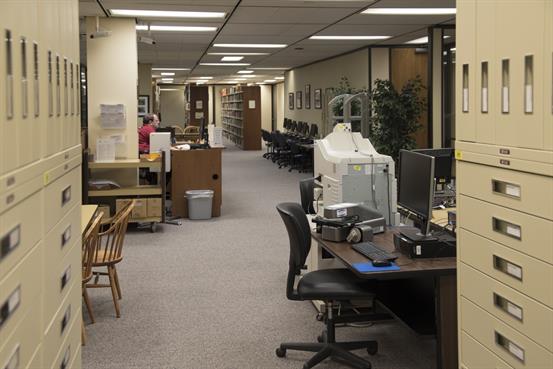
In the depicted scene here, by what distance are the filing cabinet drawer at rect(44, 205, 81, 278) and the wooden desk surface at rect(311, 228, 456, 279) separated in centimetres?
150

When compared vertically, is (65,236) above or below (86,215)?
above

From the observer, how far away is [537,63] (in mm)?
1538

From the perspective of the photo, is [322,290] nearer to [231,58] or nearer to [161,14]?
[161,14]

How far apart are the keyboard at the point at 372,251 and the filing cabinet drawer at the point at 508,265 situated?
1.22m

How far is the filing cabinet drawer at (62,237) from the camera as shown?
5.47ft

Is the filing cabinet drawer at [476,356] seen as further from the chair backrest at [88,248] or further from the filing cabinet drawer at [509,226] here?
the chair backrest at [88,248]

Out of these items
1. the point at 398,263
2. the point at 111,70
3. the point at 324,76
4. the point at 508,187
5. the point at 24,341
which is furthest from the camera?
the point at 324,76

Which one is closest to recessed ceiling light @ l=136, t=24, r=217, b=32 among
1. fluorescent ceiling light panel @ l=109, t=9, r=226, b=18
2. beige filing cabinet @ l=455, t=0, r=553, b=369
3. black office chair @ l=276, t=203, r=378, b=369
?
fluorescent ceiling light panel @ l=109, t=9, r=226, b=18

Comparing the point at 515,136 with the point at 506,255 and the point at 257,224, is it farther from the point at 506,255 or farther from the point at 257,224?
the point at 257,224

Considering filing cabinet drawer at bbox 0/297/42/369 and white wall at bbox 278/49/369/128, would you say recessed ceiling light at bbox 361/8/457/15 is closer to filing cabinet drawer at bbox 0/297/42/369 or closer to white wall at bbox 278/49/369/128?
white wall at bbox 278/49/369/128

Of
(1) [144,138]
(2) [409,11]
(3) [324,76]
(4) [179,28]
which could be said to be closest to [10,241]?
(2) [409,11]

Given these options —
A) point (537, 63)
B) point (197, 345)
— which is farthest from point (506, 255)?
point (197, 345)

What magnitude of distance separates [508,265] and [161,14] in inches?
256

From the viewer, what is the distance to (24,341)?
1380mm
